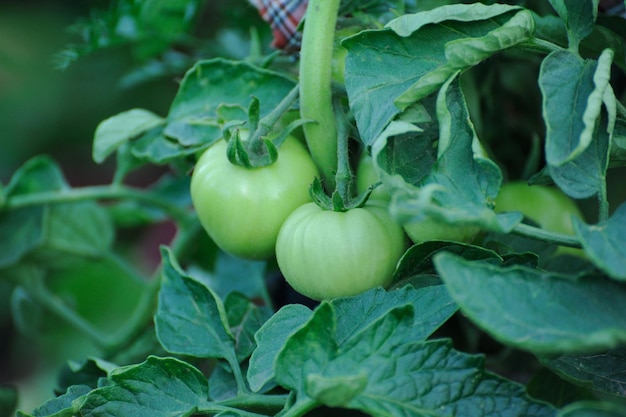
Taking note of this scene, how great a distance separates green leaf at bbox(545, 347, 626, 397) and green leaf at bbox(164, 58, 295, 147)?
176 millimetres

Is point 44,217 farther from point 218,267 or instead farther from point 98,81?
point 98,81

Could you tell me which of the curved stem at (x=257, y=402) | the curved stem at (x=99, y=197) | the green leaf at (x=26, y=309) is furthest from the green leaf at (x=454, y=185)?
the green leaf at (x=26, y=309)

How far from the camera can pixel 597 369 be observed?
0.87 feet

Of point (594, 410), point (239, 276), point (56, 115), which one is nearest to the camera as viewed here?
Answer: point (594, 410)

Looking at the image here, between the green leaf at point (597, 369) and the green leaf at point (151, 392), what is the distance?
139 millimetres

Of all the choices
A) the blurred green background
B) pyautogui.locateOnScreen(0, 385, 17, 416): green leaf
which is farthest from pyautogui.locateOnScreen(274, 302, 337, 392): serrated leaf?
the blurred green background

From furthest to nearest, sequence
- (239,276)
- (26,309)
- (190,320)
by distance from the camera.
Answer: (26,309) < (239,276) < (190,320)

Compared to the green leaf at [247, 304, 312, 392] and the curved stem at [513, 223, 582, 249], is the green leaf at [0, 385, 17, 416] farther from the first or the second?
the curved stem at [513, 223, 582, 249]

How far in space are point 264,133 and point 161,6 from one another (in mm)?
207

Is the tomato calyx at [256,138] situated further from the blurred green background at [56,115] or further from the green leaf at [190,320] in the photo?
the blurred green background at [56,115]

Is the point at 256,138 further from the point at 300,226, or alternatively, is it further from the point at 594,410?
the point at 594,410

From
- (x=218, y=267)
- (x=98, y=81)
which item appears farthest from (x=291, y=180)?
(x=98, y=81)

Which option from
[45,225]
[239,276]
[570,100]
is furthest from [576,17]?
[45,225]

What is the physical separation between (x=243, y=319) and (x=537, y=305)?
0.16 m
